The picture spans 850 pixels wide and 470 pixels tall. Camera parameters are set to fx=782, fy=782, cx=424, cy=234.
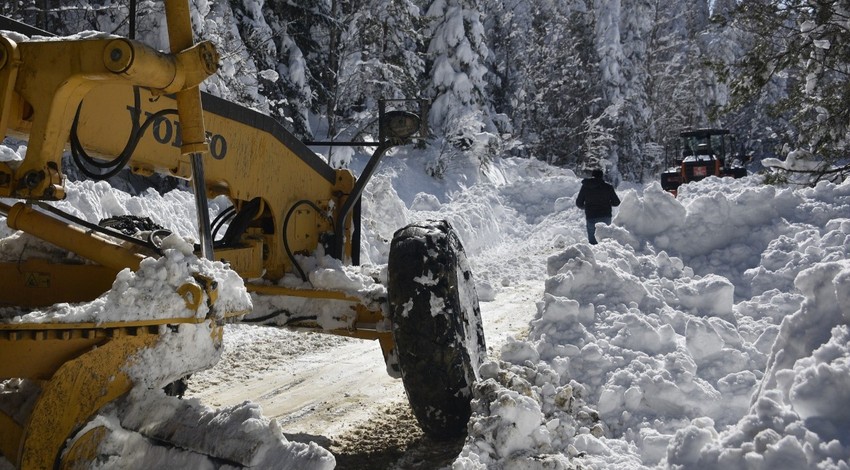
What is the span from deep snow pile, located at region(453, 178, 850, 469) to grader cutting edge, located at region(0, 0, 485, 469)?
58 centimetres

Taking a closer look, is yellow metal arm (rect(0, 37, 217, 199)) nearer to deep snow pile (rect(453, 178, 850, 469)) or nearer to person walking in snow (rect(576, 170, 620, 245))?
deep snow pile (rect(453, 178, 850, 469))

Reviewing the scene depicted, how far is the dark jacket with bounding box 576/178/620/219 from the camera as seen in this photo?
13.4 m

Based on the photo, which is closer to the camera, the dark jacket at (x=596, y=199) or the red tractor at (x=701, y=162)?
the dark jacket at (x=596, y=199)

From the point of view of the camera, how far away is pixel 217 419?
3023 mm

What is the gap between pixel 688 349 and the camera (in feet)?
16.6

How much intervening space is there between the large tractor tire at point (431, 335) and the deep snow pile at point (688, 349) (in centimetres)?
19

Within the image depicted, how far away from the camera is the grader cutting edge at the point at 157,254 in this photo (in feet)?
9.59

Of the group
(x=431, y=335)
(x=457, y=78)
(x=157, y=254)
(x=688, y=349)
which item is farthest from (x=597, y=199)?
(x=457, y=78)

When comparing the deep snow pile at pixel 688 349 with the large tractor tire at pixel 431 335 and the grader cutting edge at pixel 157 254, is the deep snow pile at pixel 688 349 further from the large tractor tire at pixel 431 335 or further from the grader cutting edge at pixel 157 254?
the grader cutting edge at pixel 157 254

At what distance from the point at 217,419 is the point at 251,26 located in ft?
51.7

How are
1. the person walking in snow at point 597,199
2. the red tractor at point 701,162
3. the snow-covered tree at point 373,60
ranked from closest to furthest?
the person walking in snow at point 597,199 < the snow-covered tree at point 373,60 < the red tractor at point 701,162

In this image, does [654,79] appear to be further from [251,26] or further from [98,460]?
[98,460]

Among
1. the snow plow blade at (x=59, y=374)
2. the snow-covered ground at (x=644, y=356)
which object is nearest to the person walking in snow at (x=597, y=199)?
the snow-covered ground at (x=644, y=356)

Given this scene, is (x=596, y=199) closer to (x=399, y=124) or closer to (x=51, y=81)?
(x=399, y=124)
